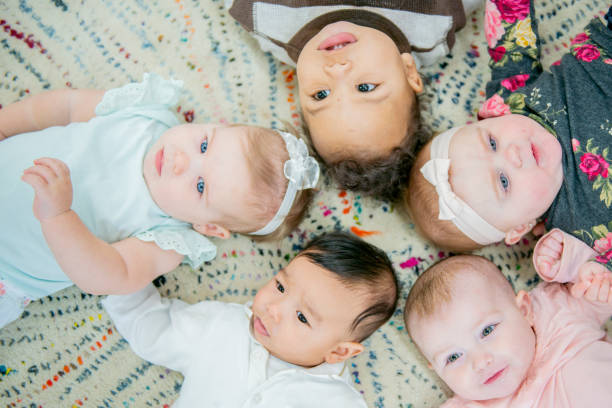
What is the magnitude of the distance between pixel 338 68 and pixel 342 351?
77 centimetres

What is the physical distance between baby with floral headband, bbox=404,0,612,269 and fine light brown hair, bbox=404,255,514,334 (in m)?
0.08

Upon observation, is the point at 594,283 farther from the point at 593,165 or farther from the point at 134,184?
the point at 134,184

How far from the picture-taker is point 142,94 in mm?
1450

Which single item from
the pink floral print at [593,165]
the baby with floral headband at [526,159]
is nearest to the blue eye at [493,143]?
the baby with floral headband at [526,159]

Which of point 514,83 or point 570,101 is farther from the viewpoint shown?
point 514,83

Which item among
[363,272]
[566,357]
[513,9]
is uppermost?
[513,9]

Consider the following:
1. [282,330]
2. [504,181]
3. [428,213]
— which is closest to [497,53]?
[504,181]

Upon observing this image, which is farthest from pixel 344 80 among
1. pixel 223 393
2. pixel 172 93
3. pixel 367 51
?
pixel 223 393

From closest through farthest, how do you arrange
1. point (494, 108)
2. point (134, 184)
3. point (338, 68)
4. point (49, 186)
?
point (49, 186) < point (338, 68) < point (134, 184) < point (494, 108)

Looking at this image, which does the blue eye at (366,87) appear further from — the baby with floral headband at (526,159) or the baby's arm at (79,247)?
the baby's arm at (79,247)

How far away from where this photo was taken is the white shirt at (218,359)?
139cm

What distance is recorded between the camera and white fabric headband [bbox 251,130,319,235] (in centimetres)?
135

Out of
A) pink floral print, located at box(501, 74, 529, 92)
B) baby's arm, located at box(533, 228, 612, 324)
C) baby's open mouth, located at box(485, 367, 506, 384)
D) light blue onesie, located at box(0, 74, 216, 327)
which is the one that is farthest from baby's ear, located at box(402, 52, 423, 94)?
baby's open mouth, located at box(485, 367, 506, 384)

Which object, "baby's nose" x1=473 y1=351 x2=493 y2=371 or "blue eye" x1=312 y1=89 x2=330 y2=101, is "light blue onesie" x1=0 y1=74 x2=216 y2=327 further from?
"baby's nose" x1=473 y1=351 x2=493 y2=371
